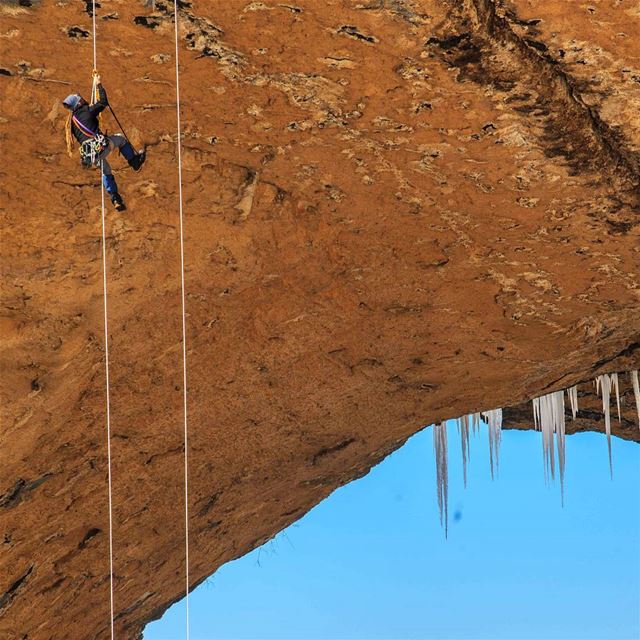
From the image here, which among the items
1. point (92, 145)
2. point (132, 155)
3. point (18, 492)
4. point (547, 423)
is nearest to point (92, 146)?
point (92, 145)

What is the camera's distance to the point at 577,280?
527 centimetres

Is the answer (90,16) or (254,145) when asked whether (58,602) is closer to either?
(254,145)

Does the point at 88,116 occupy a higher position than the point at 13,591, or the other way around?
the point at 88,116

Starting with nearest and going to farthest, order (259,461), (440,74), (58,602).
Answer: (440,74)
(58,602)
(259,461)

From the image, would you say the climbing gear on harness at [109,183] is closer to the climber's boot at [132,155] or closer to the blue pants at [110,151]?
the blue pants at [110,151]

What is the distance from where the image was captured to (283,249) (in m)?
4.89

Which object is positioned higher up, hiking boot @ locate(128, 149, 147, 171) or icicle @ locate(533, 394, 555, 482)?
hiking boot @ locate(128, 149, 147, 171)

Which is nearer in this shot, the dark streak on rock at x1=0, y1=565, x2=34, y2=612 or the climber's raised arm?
the climber's raised arm

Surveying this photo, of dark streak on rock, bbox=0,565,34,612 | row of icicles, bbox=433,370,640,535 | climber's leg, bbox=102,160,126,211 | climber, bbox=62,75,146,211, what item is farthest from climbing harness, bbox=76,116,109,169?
row of icicles, bbox=433,370,640,535

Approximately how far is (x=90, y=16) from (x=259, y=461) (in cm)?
396

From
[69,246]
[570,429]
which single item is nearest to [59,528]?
[69,246]

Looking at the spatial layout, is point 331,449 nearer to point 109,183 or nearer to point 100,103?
point 109,183

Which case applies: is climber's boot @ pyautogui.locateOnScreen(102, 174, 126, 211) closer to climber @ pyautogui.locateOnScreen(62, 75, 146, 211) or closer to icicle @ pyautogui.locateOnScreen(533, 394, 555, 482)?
climber @ pyautogui.locateOnScreen(62, 75, 146, 211)

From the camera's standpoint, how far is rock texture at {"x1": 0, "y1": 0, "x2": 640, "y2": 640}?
11.6ft
